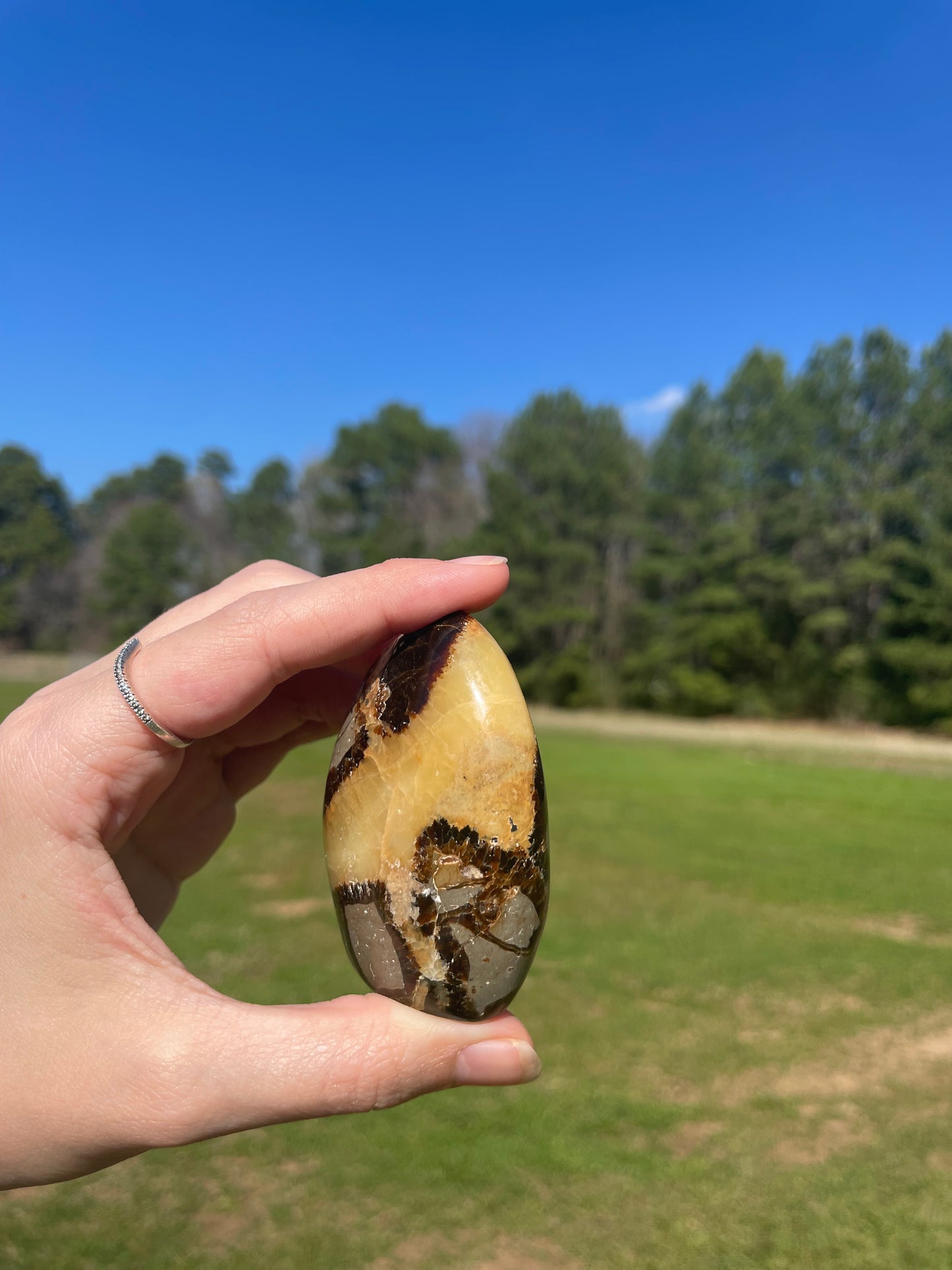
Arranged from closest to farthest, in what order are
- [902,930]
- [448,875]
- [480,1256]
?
1. [448,875]
2. [480,1256]
3. [902,930]

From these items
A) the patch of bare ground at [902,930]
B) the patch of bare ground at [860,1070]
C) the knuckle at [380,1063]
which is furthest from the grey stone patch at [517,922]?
the patch of bare ground at [902,930]

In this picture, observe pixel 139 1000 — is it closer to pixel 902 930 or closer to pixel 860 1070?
pixel 860 1070

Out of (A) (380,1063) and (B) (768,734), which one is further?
(B) (768,734)

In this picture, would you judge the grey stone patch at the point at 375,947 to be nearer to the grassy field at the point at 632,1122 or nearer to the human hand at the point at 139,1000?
the human hand at the point at 139,1000

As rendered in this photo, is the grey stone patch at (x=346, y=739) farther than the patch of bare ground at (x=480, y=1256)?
No

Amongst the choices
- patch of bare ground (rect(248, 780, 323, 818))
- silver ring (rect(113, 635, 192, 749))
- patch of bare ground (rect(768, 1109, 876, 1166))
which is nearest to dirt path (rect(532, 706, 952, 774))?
patch of bare ground (rect(248, 780, 323, 818))

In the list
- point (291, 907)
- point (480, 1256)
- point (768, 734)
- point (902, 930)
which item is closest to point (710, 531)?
point (768, 734)
